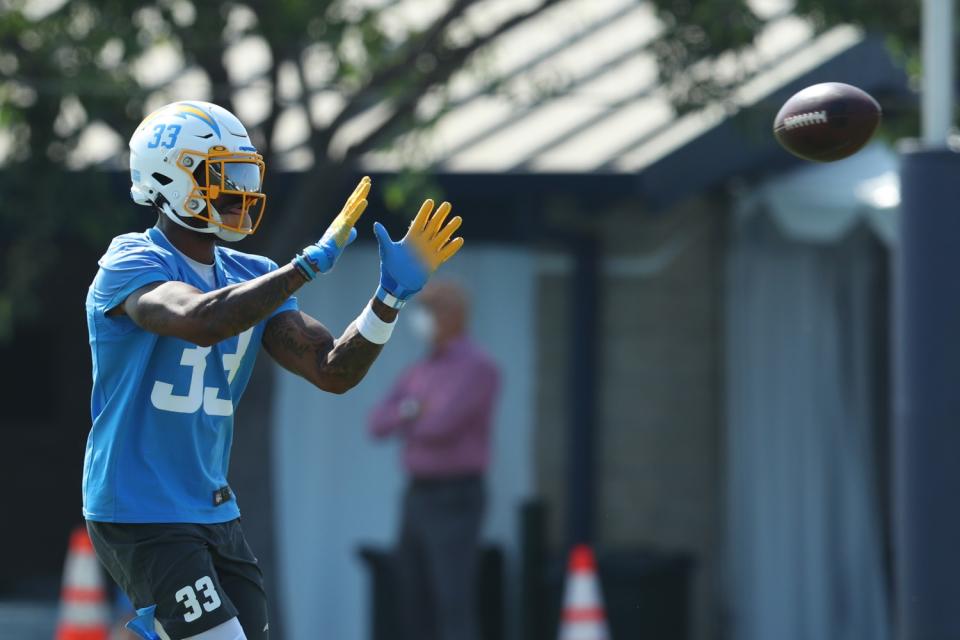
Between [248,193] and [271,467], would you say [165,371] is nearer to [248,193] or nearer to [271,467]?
[248,193]

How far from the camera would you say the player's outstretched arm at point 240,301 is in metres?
4.21

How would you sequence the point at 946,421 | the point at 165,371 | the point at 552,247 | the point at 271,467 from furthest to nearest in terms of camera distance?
1. the point at 552,247
2. the point at 271,467
3. the point at 946,421
4. the point at 165,371

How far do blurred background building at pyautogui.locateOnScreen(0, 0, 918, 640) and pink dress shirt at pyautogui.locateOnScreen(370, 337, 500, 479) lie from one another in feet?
2.20

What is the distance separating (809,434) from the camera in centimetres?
1060

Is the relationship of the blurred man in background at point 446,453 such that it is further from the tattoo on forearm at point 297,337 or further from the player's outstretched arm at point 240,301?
the player's outstretched arm at point 240,301

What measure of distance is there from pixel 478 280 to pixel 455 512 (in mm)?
1547

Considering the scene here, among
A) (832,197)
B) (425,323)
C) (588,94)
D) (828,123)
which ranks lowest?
(425,323)

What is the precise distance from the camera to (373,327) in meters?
4.52

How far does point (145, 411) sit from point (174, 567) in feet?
1.22

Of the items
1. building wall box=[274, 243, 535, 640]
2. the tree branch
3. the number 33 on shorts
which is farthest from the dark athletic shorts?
building wall box=[274, 243, 535, 640]

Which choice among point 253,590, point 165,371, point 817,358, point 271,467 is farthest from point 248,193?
point 817,358

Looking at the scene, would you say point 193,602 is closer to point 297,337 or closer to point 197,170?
point 297,337

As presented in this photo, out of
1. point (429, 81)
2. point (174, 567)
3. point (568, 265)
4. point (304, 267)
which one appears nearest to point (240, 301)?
point (304, 267)

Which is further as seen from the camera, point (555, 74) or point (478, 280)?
point (478, 280)
